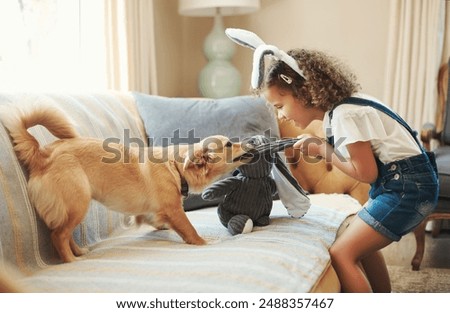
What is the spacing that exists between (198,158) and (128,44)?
1.25m

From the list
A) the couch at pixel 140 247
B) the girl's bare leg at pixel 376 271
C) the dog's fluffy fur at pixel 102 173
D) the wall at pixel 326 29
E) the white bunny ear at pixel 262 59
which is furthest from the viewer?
the wall at pixel 326 29

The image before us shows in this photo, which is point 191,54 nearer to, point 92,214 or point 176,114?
point 176,114

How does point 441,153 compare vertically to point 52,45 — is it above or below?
below

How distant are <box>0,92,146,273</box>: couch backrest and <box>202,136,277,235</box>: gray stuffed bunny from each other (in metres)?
0.29

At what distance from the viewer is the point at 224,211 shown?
1.57 m

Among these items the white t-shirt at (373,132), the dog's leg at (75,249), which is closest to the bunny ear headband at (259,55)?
the white t-shirt at (373,132)

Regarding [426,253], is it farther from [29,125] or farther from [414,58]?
[29,125]

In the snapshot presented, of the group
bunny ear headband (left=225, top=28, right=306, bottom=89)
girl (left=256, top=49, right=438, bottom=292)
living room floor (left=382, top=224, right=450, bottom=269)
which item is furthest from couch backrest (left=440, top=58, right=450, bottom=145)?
bunny ear headband (left=225, top=28, right=306, bottom=89)

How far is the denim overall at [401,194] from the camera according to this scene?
1428 millimetres

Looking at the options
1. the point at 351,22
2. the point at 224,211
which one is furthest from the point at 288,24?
the point at 224,211

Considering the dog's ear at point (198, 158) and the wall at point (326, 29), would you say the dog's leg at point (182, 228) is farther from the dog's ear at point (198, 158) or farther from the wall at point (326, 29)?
the wall at point (326, 29)

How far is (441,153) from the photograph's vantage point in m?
2.54

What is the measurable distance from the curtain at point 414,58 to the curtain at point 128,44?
4.63 ft

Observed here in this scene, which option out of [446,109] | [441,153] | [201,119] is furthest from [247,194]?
[446,109]
